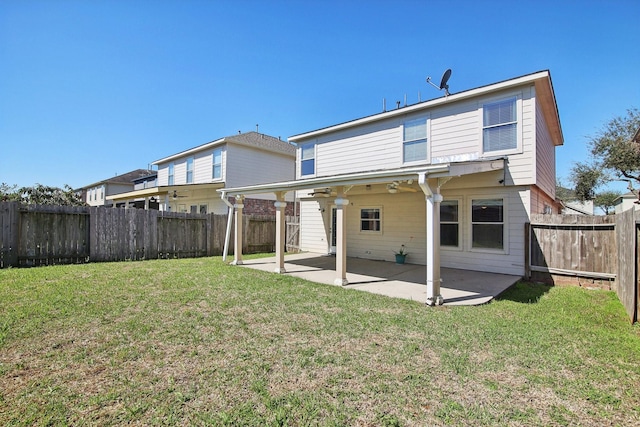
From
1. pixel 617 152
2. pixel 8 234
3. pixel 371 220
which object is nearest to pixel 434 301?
pixel 371 220

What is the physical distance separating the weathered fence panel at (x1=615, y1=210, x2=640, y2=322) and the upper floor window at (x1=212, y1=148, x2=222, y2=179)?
15.7m

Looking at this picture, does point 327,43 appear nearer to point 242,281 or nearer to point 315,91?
point 315,91

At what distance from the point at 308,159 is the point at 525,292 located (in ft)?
30.9

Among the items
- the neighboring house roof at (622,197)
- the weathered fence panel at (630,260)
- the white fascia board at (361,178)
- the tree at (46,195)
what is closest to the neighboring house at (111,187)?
the tree at (46,195)

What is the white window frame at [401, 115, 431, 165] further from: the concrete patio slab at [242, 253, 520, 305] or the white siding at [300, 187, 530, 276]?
the concrete patio slab at [242, 253, 520, 305]

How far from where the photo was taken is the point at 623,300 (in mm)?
5484

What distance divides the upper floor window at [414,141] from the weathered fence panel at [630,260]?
5349 millimetres

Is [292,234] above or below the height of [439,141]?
below

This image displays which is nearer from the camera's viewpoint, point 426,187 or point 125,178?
point 426,187

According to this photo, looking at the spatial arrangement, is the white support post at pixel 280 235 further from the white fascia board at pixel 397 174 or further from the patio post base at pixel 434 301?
the patio post base at pixel 434 301

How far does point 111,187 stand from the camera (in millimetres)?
30750

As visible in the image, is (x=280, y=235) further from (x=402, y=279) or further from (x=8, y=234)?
(x=8, y=234)

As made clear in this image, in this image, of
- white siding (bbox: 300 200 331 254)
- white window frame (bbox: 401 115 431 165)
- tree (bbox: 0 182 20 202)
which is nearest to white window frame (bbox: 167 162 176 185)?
tree (bbox: 0 182 20 202)

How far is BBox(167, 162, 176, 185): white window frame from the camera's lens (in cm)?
2006
